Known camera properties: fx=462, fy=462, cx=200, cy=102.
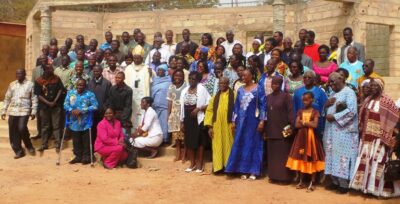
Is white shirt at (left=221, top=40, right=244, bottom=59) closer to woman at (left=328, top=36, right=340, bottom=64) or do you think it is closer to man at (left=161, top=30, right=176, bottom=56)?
man at (left=161, top=30, right=176, bottom=56)

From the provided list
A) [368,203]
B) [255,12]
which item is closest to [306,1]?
[255,12]

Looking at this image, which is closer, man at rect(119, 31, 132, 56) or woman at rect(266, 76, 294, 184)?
woman at rect(266, 76, 294, 184)

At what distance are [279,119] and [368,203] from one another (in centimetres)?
160

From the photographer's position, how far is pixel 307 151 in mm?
6145

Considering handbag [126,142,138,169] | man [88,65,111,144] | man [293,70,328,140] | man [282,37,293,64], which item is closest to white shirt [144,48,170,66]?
man [88,65,111,144]

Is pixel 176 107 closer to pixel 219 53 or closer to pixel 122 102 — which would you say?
pixel 122 102

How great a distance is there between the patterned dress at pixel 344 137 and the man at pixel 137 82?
3.46m

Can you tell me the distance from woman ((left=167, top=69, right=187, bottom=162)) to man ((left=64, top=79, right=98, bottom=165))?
127cm

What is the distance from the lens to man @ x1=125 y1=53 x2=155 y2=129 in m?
8.15

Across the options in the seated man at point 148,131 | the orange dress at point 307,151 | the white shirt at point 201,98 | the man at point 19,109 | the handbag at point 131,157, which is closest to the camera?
the orange dress at point 307,151

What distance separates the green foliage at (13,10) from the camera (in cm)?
2514

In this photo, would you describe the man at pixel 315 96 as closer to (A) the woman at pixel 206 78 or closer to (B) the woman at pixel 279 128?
(B) the woman at pixel 279 128

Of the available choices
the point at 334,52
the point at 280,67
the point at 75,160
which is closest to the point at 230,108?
the point at 280,67

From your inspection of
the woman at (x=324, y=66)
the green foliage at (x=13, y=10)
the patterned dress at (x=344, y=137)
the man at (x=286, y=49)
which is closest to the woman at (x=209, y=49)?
the man at (x=286, y=49)
